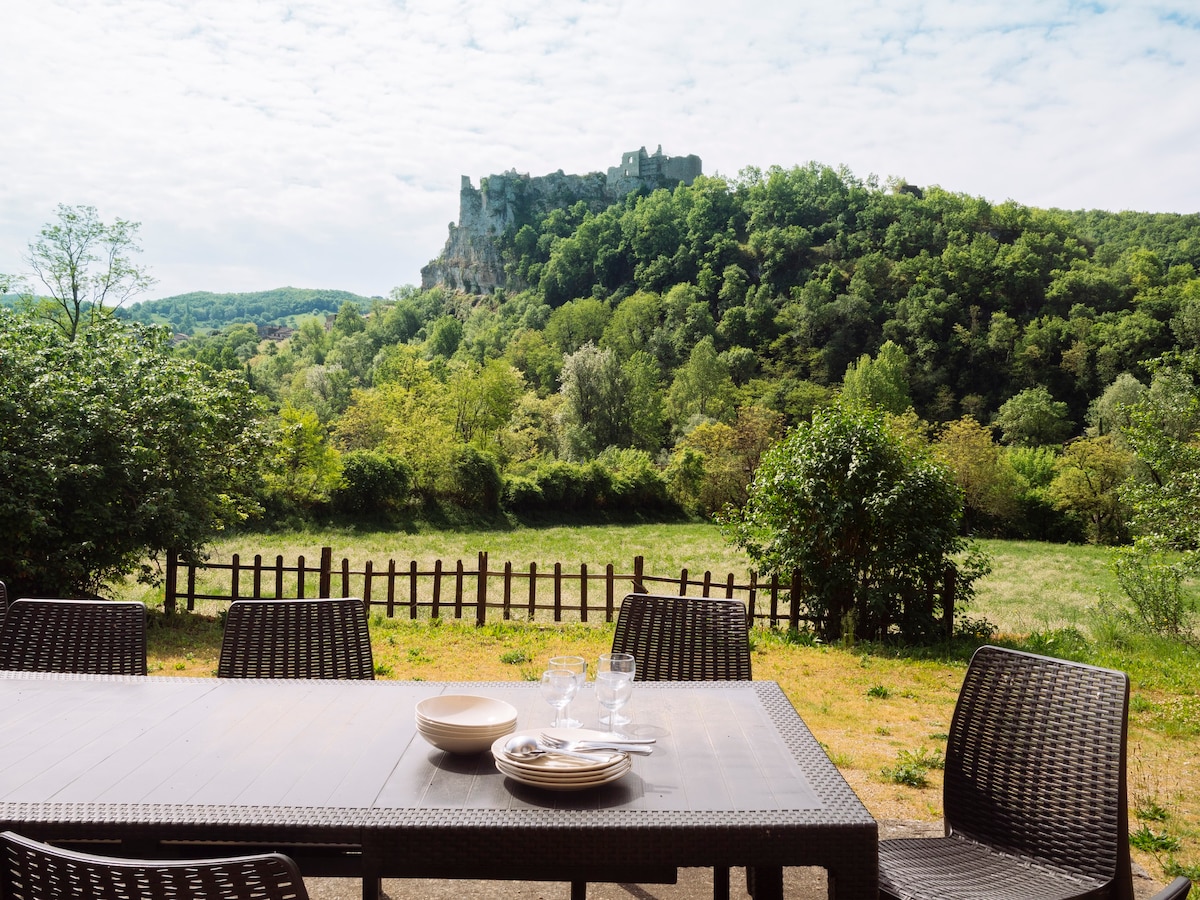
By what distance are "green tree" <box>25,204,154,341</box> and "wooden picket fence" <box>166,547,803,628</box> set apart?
9869mm

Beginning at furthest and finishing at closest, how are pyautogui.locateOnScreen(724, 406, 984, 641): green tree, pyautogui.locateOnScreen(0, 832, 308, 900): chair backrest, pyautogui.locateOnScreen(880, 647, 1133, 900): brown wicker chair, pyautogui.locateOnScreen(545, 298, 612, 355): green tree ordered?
pyautogui.locateOnScreen(545, 298, 612, 355): green tree
pyautogui.locateOnScreen(724, 406, 984, 641): green tree
pyautogui.locateOnScreen(880, 647, 1133, 900): brown wicker chair
pyautogui.locateOnScreen(0, 832, 308, 900): chair backrest

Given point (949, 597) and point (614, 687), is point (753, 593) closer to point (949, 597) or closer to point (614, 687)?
point (949, 597)

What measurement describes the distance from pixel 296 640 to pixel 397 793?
1541mm

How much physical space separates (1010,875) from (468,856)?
66.0 inches

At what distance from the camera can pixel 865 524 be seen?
9602mm

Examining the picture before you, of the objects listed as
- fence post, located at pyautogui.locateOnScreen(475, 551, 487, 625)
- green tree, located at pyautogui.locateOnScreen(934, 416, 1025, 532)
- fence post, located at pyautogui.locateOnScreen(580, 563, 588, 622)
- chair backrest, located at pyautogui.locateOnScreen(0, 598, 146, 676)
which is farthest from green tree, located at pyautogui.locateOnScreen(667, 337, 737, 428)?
chair backrest, located at pyautogui.locateOnScreen(0, 598, 146, 676)

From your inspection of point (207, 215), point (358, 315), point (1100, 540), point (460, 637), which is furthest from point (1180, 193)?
point (358, 315)

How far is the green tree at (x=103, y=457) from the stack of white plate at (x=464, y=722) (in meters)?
8.13

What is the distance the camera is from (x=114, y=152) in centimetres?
2756

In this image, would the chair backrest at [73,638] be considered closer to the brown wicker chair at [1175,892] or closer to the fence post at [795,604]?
Result: the brown wicker chair at [1175,892]

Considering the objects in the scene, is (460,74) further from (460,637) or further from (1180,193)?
(1180,193)

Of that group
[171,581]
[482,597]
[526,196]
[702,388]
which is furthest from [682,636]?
[526,196]

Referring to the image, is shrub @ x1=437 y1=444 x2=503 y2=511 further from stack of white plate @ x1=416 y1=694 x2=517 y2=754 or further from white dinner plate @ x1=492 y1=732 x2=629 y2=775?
white dinner plate @ x1=492 y1=732 x2=629 y2=775

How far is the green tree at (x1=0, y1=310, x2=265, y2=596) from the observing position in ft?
28.7
